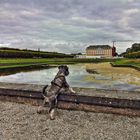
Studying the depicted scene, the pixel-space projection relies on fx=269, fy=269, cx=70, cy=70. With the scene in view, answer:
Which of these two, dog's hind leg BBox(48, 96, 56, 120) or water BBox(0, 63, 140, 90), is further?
water BBox(0, 63, 140, 90)

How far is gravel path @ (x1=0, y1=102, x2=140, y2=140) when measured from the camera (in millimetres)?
6127

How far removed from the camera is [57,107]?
334 inches

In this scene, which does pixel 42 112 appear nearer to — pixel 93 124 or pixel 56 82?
pixel 56 82

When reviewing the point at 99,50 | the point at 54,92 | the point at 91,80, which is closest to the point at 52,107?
the point at 54,92

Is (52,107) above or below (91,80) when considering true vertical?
above

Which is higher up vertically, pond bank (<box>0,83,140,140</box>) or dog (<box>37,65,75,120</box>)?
dog (<box>37,65,75,120</box>)

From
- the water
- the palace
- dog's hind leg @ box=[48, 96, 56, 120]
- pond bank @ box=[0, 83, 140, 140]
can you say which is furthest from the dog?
the palace

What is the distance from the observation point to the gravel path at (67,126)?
613 centimetres

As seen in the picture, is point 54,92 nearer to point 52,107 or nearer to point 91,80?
point 52,107

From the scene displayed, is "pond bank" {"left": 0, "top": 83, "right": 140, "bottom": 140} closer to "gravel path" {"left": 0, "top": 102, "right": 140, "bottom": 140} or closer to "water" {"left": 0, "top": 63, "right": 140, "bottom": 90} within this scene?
"gravel path" {"left": 0, "top": 102, "right": 140, "bottom": 140}

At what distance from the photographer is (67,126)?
6.82 metres

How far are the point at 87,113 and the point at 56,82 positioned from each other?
1301 mm

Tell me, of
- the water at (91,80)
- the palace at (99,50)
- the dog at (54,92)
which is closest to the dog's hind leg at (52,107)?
the dog at (54,92)

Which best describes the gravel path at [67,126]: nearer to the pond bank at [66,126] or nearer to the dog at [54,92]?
the pond bank at [66,126]
